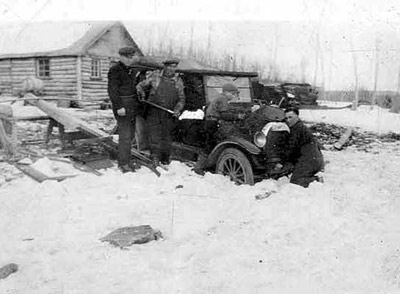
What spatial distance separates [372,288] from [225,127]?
3.69m

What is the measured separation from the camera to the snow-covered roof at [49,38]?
870 inches

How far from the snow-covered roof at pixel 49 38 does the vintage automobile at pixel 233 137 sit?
16.1 m

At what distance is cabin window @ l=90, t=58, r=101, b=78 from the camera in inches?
903

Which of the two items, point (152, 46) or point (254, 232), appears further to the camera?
point (152, 46)

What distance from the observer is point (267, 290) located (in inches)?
124

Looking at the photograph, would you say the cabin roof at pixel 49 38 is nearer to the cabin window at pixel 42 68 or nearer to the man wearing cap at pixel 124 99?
the cabin window at pixel 42 68

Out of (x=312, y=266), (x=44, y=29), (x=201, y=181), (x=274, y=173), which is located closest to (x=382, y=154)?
(x=274, y=173)

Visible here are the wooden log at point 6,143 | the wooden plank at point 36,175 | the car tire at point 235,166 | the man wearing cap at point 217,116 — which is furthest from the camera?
the wooden log at point 6,143

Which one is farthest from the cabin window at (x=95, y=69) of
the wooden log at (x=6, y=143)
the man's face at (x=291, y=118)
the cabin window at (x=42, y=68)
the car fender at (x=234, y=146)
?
the man's face at (x=291, y=118)

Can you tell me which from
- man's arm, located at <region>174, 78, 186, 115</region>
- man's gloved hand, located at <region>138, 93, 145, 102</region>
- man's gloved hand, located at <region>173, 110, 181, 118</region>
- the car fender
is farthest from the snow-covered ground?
man's gloved hand, located at <region>138, 93, 145, 102</region>

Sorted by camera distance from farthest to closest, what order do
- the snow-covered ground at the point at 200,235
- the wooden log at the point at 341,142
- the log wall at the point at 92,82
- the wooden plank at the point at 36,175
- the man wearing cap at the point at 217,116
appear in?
the log wall at the point at 92,82
the wooden log at the point at 341,142
the man wearing cap at the point at 217,116
the wooden plank at the point at 36,175
the snow-covered ground at the point at 200,235

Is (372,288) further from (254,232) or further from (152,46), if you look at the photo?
(152,46)

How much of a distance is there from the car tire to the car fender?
0.22ft

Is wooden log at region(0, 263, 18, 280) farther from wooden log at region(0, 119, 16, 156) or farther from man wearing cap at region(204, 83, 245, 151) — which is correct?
wooden log at region(0, 119, 16, 156)
